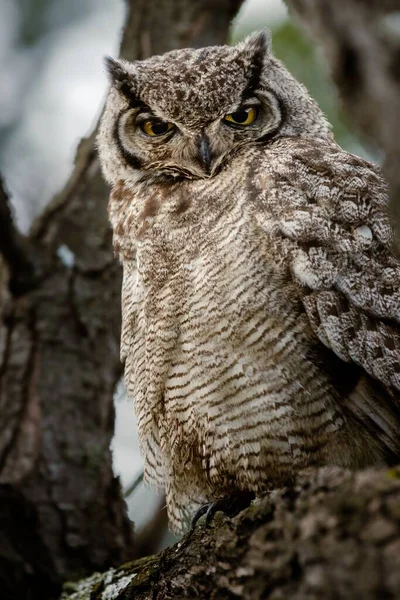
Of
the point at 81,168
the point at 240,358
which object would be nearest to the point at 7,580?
the point at 240,358

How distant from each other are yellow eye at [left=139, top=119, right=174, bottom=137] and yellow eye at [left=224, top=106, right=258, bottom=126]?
0.23 metres

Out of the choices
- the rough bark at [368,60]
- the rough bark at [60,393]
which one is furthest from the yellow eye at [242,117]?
the rough bark at [368,60]

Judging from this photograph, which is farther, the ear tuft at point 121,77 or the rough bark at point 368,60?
the ear tuft at point 121,77

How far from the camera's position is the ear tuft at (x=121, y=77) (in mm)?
3059

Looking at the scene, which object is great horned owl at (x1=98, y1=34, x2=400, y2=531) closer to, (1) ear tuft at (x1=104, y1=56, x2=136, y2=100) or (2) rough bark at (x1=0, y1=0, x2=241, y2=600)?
(1) ear tuft at (x1=104, y1=56, x2=136, y2=100)

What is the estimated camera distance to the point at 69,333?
347cm

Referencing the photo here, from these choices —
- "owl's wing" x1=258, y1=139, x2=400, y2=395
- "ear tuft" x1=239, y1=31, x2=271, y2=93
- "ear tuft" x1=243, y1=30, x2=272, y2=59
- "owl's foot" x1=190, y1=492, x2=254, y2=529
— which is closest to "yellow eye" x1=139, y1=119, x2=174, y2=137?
"ear tuft" x1=239, y1=31, x2=271, y2=93

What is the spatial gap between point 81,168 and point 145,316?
1444 mm

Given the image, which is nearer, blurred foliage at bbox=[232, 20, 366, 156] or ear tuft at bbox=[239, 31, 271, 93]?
ear tuft at bbox=[239, 31, 271, 93]

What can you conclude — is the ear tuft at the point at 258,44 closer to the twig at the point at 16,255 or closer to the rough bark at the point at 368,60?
the twig at the point at 16,255

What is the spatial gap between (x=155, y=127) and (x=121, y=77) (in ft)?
1.14

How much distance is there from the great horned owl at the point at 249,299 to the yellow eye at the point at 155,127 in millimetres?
13

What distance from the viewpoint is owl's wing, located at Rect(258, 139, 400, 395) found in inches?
88.8

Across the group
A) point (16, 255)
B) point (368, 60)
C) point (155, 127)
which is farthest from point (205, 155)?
point (368, 60)
